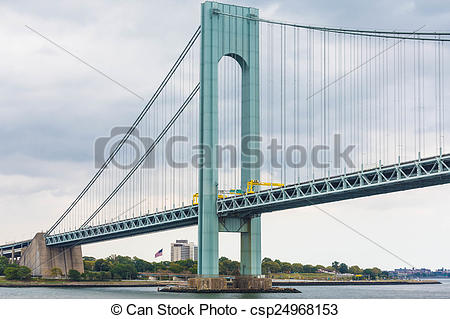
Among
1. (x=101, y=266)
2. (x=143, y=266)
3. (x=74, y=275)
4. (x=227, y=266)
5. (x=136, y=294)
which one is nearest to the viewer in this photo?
(x=136, y=294)

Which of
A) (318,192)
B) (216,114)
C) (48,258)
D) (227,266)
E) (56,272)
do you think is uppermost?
(216,114)

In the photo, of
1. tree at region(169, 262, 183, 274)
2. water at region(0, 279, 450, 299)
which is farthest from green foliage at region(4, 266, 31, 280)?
tree at region(169, 262, 183, 274)

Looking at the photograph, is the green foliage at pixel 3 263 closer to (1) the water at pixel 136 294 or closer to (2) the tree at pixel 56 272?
(2) the tree at pixel 56 272

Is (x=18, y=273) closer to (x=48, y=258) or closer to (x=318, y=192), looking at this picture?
(x=48, y=258)

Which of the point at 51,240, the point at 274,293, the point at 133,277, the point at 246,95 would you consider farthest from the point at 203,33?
the point at 133,277

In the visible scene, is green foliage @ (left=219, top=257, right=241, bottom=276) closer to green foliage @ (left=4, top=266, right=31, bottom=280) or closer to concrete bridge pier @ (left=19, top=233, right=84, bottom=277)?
concrete bridge pier @ (left=19, top=233, right=84, bottom=277)

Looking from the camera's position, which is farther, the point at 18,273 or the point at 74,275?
the point at 74,275

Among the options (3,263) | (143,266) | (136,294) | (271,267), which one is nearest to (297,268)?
(271,267)
